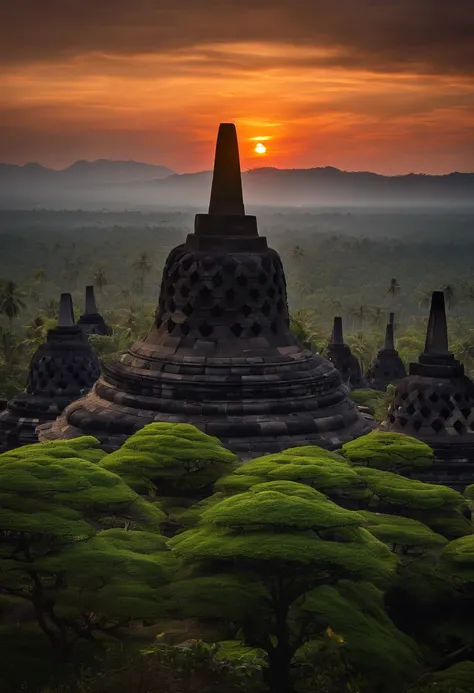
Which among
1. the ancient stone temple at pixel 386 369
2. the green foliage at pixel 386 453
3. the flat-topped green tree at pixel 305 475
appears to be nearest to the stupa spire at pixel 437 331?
the green foliage at pixel 386 453

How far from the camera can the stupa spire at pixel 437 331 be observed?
961 inches

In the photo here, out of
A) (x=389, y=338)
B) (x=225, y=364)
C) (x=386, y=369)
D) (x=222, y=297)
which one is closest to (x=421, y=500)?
(x=225, y=364)

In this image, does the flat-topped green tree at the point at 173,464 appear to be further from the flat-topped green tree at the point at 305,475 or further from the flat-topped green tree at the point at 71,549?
the flat-topped green tree at the point at 71,549

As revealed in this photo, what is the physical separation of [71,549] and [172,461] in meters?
4.38

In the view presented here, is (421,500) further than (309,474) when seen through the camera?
Yes

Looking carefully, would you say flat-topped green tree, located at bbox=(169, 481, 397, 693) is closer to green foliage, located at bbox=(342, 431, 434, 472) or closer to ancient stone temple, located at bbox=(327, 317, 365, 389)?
green foliage, located at bbox=(342, 431, 434, 472)

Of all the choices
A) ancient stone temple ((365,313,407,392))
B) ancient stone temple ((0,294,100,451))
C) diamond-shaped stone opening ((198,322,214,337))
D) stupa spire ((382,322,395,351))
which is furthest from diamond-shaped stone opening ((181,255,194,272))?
ancient stone temple ((365,313,407,392))

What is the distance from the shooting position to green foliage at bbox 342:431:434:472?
19328mm

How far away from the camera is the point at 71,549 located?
13047mm

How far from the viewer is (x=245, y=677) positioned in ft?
43.1

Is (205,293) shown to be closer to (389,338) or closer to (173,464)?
(173,464)

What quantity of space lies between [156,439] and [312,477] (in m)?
3.50

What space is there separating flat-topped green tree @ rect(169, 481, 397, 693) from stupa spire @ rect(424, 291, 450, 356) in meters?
11.8

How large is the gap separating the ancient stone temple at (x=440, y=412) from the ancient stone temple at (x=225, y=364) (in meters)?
1.16
